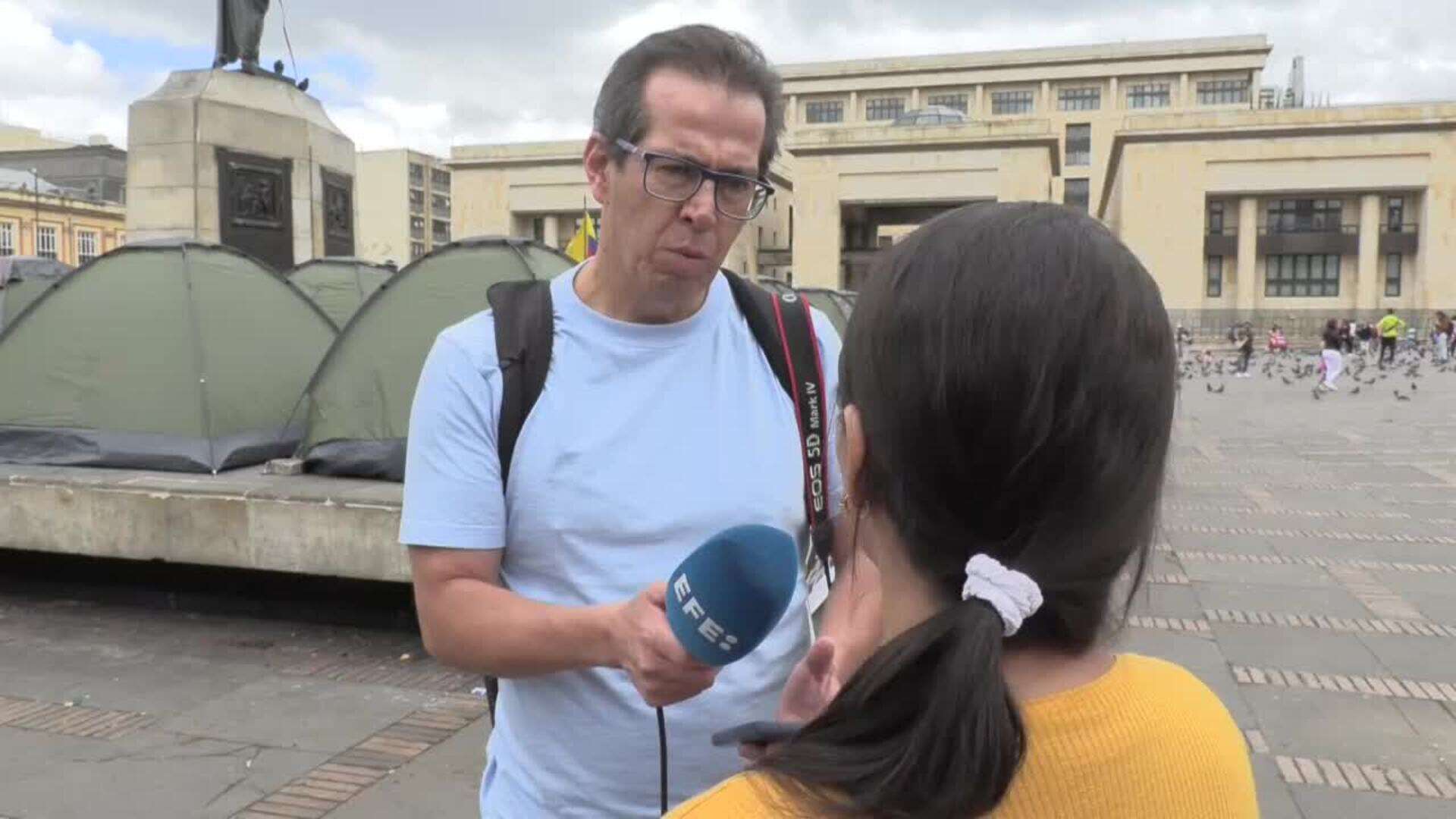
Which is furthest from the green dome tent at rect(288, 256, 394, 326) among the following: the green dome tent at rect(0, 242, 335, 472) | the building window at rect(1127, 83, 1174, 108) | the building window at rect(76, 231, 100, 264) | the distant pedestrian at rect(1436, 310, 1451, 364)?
the building window at rect(1127, 83, 1174, 108)

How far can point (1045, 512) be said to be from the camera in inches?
42.2

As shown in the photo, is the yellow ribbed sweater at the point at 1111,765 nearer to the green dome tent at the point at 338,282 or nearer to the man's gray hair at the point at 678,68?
the man's gray hair at the point at 678,68

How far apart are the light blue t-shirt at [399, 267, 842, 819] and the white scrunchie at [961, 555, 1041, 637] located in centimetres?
87

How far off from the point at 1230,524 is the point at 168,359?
818 centimetres

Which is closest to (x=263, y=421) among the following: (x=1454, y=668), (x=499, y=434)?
(x=499, y=434)

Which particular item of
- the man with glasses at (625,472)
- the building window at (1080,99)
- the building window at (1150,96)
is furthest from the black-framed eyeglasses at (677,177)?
the building window at (1150,96)

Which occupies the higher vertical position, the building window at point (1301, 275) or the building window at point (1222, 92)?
the building window at point (1222, 92)

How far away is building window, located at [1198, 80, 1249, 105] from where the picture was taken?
9081 cm

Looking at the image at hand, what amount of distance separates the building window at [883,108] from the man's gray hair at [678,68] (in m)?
97.8

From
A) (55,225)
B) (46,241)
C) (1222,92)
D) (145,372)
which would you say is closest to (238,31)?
(145,372)

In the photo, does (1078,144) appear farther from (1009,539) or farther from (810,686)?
(1009,539)

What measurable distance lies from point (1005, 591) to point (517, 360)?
1076 mm

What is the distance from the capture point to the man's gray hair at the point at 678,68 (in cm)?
201

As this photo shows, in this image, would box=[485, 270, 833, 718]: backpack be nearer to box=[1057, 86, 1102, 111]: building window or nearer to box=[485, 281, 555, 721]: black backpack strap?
box=[485, 281, 555, 721]: black backpack strap
